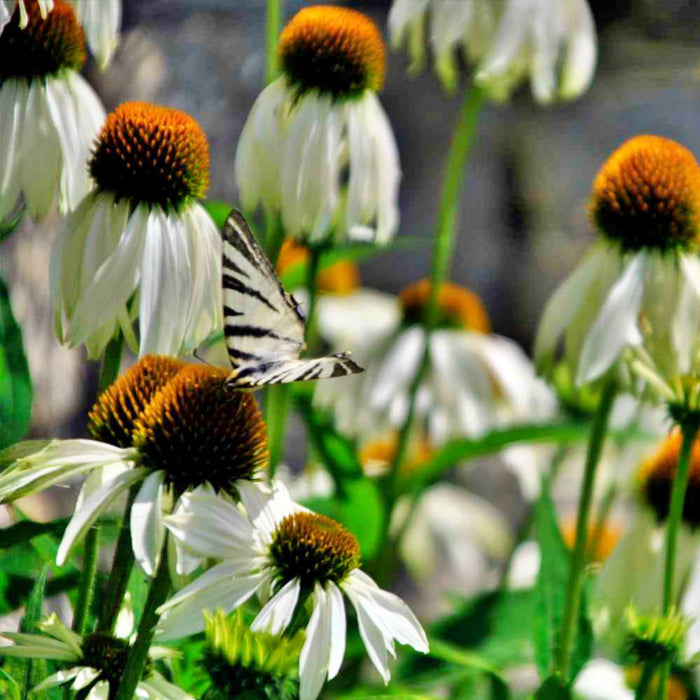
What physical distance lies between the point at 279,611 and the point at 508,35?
0.54 metres

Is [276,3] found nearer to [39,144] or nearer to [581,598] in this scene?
[39,144]

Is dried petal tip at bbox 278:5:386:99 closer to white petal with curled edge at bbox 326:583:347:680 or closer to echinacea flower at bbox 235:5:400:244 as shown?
echinacea flower at bbox 235:5:400:244

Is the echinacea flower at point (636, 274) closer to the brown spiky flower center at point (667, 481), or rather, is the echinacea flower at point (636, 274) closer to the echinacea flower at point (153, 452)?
the brown spiky flower center at point (667, 481)

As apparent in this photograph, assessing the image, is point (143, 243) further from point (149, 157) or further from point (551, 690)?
point (551, 690)

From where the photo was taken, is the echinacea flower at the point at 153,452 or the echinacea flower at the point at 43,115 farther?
the echinacea flower at the point at 43,115

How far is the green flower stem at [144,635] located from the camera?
17.8 inches

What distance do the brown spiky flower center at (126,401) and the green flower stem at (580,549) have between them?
0.93 feet

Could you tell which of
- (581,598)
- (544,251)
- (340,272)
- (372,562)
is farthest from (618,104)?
(581,598)

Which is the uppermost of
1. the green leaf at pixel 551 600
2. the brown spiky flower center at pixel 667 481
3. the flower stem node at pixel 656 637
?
the flower stem node at pixel 656 637

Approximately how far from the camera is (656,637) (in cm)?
55

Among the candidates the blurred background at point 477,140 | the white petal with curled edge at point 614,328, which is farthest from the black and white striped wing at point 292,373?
the blurred background at point 477,140

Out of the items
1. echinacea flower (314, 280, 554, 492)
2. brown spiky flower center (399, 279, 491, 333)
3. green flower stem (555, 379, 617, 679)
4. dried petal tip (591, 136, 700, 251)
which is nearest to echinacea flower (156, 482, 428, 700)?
green flower stem (555, 379, 617, 679)

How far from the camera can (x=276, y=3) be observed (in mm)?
857

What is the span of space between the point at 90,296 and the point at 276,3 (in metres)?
0.35
